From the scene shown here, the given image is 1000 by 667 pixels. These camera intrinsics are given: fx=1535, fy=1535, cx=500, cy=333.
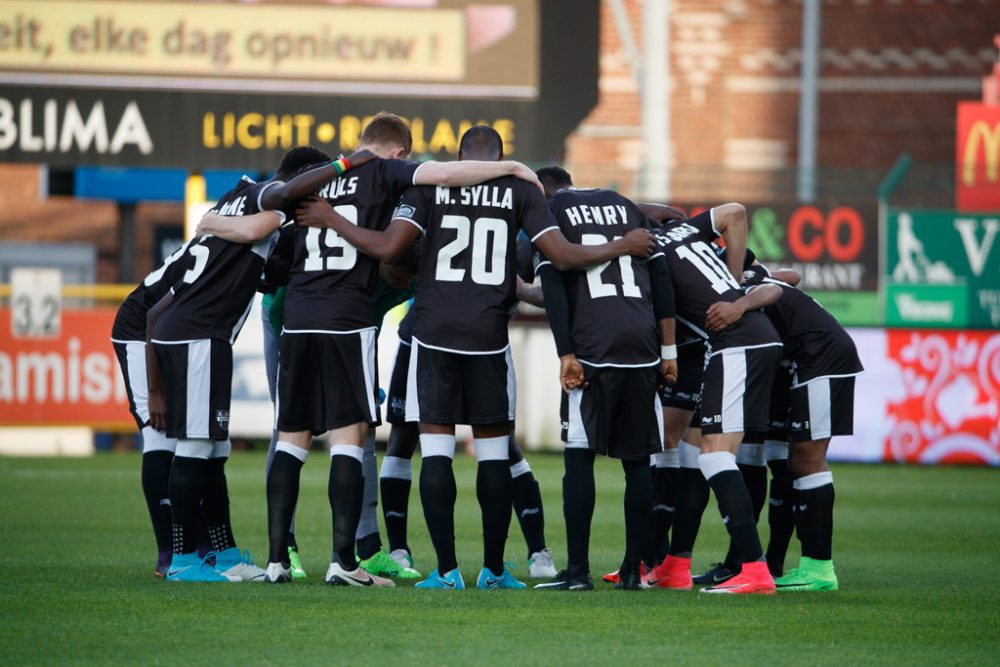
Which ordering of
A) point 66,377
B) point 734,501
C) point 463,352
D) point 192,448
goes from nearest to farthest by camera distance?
point 463,352, point 734,501, point 192,448, point 66,377

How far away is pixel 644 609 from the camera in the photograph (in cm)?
695

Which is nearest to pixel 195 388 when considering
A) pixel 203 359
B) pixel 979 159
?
pixel 203 359

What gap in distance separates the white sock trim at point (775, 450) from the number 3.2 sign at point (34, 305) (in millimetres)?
13584

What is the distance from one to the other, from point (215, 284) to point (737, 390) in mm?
2720

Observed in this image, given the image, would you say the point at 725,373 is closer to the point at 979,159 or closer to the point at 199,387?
the point at 199,387

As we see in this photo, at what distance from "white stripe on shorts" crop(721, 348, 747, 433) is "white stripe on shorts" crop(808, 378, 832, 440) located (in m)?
0.63

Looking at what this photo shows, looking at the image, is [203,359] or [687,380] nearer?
[203,359]

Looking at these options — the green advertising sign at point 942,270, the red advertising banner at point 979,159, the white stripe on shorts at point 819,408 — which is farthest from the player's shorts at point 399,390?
the red advertising banner at point 979,159

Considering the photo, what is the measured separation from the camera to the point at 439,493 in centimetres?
744

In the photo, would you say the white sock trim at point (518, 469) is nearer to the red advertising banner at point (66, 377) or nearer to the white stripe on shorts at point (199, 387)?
the white stripe on shorts at point (199, 387)

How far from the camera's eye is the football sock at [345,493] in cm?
745

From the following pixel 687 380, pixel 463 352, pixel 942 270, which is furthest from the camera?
pixel 942 270

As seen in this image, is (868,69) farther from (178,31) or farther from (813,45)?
(178,31)

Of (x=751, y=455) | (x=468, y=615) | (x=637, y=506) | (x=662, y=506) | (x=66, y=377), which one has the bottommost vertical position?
(x=66, y=377)
